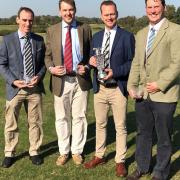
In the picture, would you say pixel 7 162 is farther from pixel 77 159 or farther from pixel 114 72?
pixel 114 72

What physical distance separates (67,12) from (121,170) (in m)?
2.65

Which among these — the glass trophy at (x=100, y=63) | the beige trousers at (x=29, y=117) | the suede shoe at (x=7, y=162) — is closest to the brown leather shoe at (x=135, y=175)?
the glass trophy at (x=100, y=63)

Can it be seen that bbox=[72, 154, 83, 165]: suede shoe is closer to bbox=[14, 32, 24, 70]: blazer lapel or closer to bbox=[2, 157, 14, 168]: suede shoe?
bbox=[2, 157, 14, 168]: suede shoe

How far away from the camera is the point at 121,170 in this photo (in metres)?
6.48

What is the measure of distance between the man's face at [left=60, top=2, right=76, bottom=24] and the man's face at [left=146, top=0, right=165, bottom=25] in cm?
134

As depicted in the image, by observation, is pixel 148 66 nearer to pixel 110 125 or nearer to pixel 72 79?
pixel 72 79

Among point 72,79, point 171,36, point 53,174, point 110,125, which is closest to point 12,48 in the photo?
point 72,79

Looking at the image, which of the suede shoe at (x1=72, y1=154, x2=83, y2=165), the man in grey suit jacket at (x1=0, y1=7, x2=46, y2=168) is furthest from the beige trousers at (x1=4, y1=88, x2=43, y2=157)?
the suede shoe at (x1=72, y1=154, x2=83, y2=165)

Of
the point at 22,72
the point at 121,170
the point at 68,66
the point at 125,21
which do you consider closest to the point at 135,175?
the point at 121,170

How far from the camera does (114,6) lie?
6043 mm

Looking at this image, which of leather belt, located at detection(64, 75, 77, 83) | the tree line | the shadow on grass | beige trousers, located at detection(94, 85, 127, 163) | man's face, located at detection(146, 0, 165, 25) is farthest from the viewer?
the tree line

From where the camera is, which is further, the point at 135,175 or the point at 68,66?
the point at 68,66

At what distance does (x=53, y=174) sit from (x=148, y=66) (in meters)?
2.37

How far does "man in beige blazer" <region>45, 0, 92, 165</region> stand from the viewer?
21.0ft
